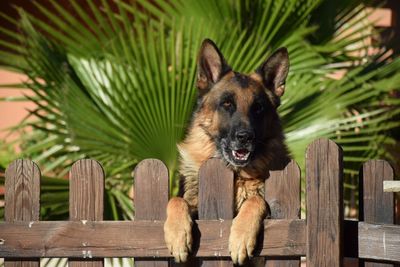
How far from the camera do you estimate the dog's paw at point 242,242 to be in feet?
10.1

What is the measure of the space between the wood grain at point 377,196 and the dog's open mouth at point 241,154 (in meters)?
1.05

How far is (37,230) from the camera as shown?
326 cm

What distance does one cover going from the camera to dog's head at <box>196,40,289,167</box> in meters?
4.19

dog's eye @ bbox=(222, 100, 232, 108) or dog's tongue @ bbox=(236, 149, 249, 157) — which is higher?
dog's eye @ bbox=(222, 100, 232, 108)

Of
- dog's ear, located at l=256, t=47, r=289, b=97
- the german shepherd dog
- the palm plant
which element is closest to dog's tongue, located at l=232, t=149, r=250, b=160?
the german shepherd dog

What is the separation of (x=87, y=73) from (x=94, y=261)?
11.0ft

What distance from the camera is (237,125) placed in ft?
13.9

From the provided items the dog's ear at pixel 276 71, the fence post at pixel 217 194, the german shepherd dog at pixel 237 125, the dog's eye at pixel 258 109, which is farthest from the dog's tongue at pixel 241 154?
the fence post at pixel 217 194

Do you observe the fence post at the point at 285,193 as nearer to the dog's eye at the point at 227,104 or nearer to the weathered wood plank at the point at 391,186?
the weathered wood plank at the point at 391,186

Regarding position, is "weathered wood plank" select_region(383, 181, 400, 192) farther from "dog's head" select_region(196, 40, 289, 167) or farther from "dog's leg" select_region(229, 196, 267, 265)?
"dog's head" select_region(196, 40, 289, 167)

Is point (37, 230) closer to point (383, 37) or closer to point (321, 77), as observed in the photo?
point (321, 77)

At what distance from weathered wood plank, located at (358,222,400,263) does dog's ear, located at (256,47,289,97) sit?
1614 millimetres

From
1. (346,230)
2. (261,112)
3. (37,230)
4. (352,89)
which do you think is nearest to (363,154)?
(352,89)

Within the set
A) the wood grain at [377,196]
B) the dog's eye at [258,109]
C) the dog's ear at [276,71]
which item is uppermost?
the dog's ear at [276,71]
